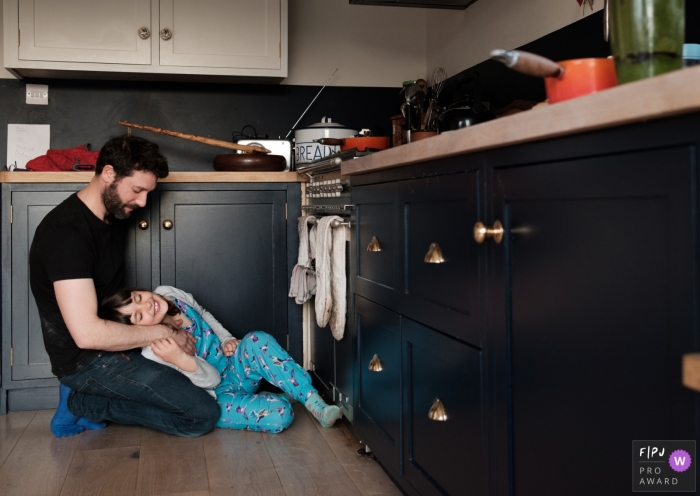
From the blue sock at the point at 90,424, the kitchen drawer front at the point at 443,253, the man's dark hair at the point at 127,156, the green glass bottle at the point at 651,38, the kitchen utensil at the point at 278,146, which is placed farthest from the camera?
the kitchen utensil at the point at 278,146

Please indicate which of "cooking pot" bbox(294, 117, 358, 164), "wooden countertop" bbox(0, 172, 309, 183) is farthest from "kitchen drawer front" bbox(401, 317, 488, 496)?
"cooking pot" bbox(294, 117, 358, 164)

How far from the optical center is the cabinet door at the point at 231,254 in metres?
3.21

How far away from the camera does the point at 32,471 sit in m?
2.35

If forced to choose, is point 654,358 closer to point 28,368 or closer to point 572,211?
point 572,211

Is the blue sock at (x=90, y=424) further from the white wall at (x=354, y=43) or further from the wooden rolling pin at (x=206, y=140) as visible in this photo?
the white wall at (x=354, y=43)

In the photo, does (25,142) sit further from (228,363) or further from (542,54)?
(542,54)

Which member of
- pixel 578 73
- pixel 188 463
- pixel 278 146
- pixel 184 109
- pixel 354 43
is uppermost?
pixel 354 43

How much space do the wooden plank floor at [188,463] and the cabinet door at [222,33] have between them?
5.79ft

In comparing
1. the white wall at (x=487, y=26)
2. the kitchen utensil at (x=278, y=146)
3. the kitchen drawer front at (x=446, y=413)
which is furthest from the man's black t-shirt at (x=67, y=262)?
the white wall at (x=487, y=26)

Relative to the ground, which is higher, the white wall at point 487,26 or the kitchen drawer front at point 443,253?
the white wall at point 487,26

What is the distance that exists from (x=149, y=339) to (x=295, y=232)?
94cm

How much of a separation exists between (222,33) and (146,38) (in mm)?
364

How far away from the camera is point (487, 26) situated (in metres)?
3.16

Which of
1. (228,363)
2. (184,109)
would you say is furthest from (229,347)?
(184,109)
